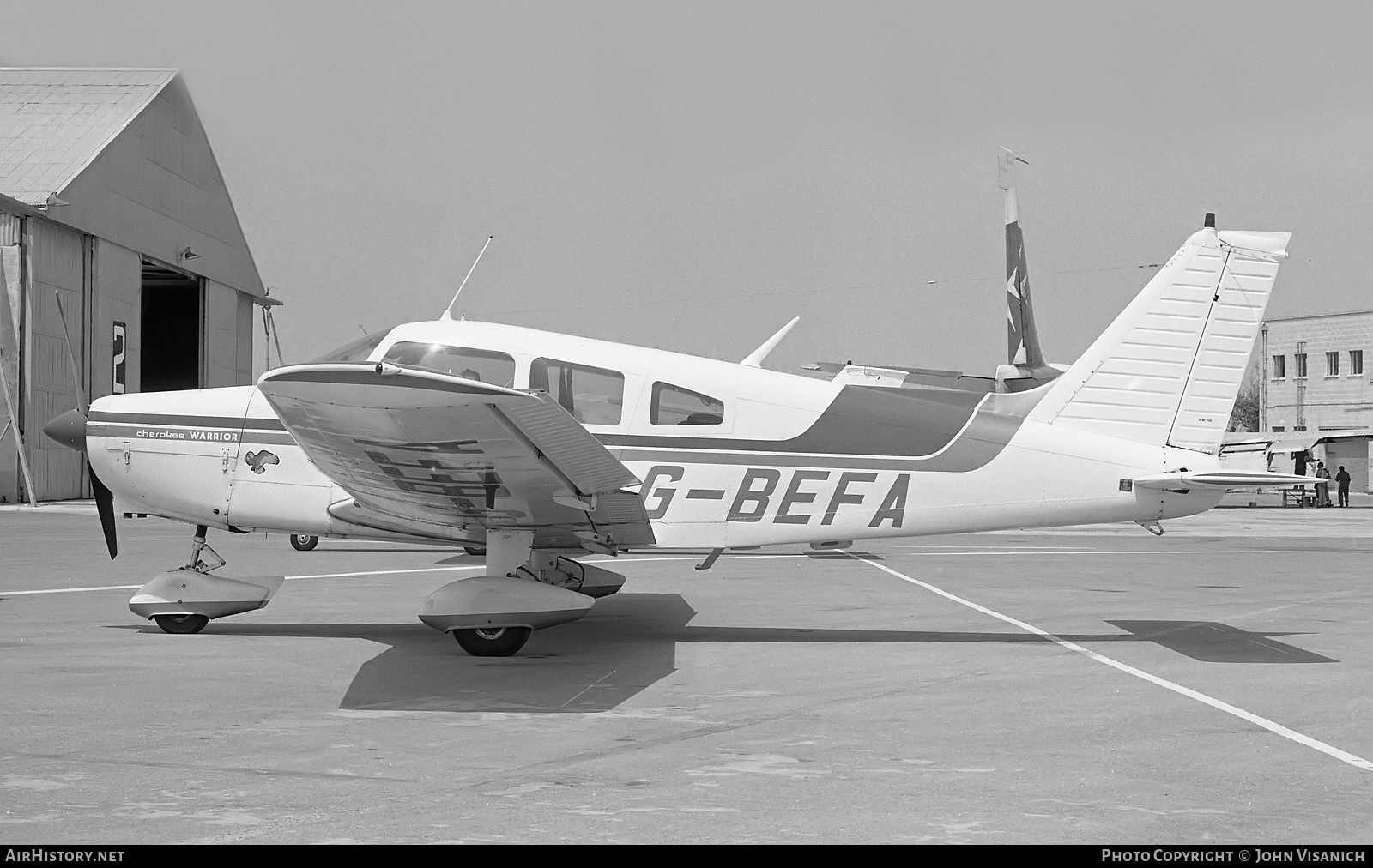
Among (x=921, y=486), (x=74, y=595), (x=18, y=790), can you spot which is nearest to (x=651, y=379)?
(x=921, y=486)

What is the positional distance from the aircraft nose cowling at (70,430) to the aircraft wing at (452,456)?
6.68 feet

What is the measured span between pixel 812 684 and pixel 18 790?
4284 mm

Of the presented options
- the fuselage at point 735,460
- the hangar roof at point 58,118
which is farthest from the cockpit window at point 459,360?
the hangar roof at point 58,118

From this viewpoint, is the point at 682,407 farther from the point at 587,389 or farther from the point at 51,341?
the point at 51,341

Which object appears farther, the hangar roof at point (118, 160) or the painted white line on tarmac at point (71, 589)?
the hangar roof at point (118, 160)

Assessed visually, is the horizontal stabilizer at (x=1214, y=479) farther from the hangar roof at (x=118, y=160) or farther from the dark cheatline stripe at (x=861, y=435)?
the hangar roof at (x=118, y=160)

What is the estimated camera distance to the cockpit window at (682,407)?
8.98 meters

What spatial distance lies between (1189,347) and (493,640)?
5.52m

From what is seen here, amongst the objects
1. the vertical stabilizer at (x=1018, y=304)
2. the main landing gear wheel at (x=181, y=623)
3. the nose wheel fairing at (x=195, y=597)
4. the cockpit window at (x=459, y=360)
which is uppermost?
the vertical stabilizer at (x=1018, y=304)

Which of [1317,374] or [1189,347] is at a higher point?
[1317,374]

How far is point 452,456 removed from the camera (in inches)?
290

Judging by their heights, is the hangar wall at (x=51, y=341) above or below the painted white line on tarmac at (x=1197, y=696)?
above

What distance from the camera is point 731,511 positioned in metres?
9.02

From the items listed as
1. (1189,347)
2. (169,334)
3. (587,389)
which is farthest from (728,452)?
(169,334)
